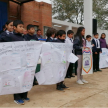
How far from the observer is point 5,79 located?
293 centimetres

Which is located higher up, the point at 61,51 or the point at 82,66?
the point at 61,51

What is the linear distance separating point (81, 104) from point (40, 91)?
1.27 meters

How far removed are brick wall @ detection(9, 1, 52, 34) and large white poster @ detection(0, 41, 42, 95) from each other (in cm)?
720

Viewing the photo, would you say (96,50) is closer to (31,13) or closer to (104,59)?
(104,59)

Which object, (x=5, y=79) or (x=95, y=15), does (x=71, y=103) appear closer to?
(x=5, y=79)

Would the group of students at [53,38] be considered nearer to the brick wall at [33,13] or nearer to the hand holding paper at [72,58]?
the hand holding paper at [72,58]

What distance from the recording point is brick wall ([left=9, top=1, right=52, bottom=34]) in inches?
395

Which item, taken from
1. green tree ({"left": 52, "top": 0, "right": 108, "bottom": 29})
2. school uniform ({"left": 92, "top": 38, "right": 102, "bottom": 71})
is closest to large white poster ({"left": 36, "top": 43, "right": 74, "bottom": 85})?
school uniform ({"left": 92, "top": 38, "right": 102, "bottom": 71})

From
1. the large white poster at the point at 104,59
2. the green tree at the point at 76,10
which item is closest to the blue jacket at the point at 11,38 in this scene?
the large white poster at the point at 104,59

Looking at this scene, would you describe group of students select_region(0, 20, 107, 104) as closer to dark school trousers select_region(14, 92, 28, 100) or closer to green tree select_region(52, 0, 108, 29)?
dark school trousers select_region(14, 92, 28, 100)

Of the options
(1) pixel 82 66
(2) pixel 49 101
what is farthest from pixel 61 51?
(2) pixel 49 101

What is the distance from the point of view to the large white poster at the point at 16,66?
292 cm

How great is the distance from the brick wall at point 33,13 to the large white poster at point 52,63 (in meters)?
6.77

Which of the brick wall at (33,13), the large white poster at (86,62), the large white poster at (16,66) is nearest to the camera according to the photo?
the large white poster at (16,66)
